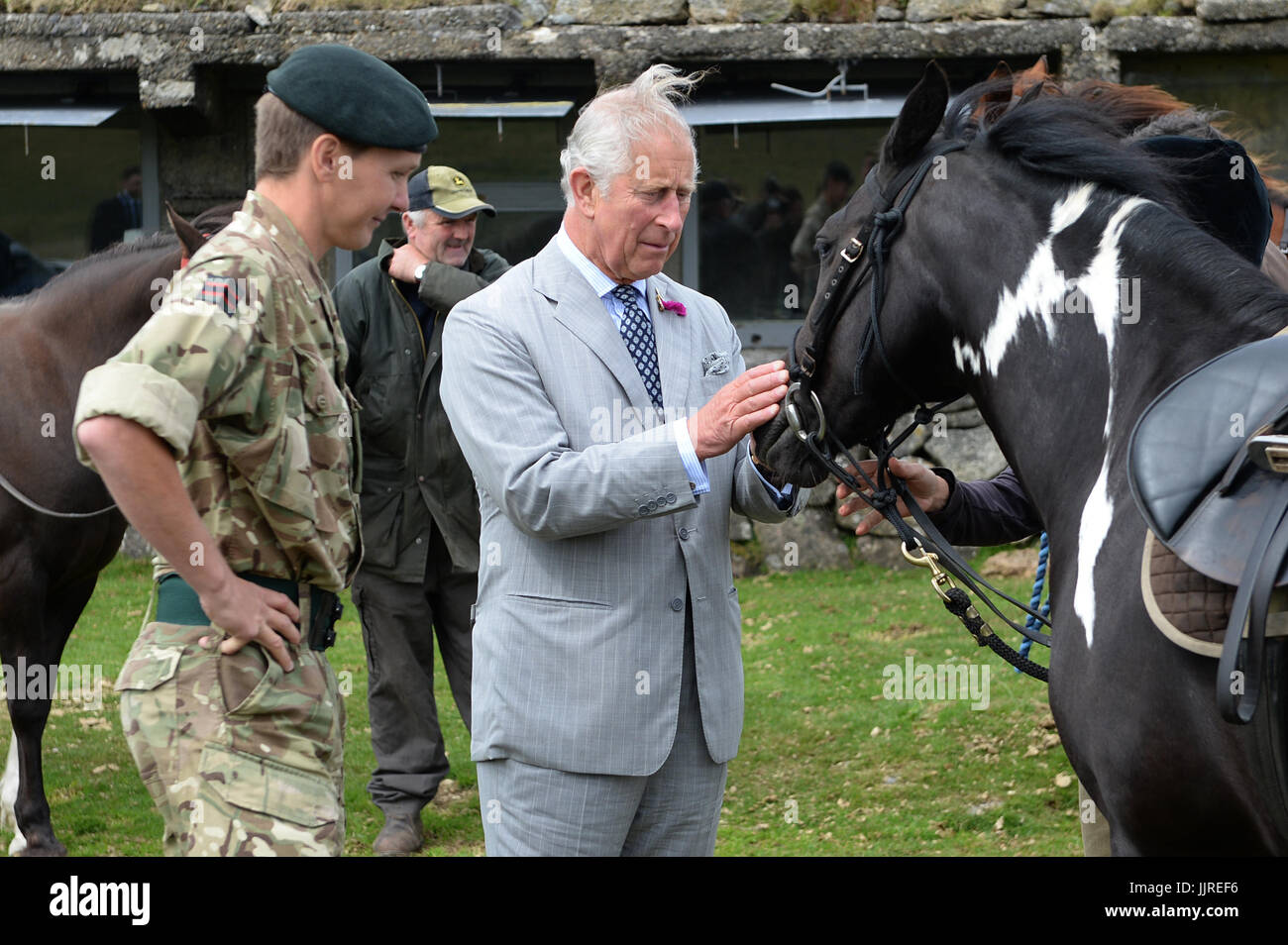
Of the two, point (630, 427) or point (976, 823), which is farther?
point (976, 823)

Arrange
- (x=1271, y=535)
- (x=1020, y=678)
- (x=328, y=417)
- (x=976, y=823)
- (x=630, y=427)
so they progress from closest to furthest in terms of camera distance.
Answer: (x=1271, y=535)
(x=328, y=417)
(x=630, y=427)
(x=976, y=823)
(x=1020, y=678)

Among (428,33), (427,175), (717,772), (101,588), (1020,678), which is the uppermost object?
(428,33)

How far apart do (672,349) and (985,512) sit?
886mm

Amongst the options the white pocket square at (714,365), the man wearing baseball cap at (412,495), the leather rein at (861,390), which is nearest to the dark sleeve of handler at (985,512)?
the leather rein at (861,390)

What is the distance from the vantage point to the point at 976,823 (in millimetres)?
4961

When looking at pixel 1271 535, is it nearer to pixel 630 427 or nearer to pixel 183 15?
pixel 630 427

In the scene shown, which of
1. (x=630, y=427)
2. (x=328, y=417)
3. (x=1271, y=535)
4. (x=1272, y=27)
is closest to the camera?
(x=1271, y=535)

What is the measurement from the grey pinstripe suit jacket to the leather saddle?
85 cm

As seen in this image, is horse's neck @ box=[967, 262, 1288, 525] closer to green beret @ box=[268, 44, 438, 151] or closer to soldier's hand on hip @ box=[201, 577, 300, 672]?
green beret @ box=[268, 44, 438, 151]

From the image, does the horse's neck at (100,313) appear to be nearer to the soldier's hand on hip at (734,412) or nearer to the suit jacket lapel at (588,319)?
the suit jacket lapel at (588,319)

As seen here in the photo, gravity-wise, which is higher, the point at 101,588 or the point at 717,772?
the point at 717,772

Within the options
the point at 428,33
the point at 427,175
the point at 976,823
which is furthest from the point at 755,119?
the point at 976,823

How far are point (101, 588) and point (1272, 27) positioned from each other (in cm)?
842

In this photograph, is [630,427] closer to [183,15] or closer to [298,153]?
[298,153]
